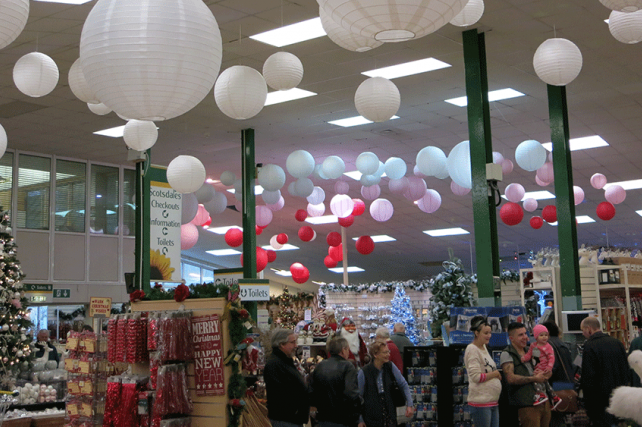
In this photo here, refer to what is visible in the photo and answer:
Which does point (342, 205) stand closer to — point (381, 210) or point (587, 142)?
point (381, 210)

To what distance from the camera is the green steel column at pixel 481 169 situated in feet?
26.8

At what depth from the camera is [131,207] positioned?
16641 mm

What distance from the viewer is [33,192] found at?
15.0 meters

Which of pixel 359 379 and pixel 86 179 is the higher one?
pixel 86 179

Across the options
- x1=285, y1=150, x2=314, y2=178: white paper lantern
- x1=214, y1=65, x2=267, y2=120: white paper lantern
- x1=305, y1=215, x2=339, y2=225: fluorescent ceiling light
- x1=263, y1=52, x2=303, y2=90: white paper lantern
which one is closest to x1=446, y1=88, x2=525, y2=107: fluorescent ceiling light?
x1=285, y1=150, x2=314, y2=178: white paper lantern

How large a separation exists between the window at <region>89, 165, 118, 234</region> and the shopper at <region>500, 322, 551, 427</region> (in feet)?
39.8

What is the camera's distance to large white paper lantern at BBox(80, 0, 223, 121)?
2658 millimetres

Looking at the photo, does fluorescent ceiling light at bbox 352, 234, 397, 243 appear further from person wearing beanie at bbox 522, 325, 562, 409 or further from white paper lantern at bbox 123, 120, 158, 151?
person wearing beanie at bbox 522, 325, 562, 409

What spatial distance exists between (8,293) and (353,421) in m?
6.71

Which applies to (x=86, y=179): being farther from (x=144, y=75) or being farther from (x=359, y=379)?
(x=144, y=75)

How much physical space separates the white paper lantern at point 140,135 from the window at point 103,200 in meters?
9.29

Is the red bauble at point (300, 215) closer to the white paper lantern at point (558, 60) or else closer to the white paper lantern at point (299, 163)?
the white paper lantern at point (299, 163)

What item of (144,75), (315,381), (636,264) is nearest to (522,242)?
(636,264)

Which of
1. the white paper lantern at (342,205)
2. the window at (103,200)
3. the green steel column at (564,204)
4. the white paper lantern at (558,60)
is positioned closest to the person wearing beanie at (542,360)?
the white paper lantern at (558,60)
